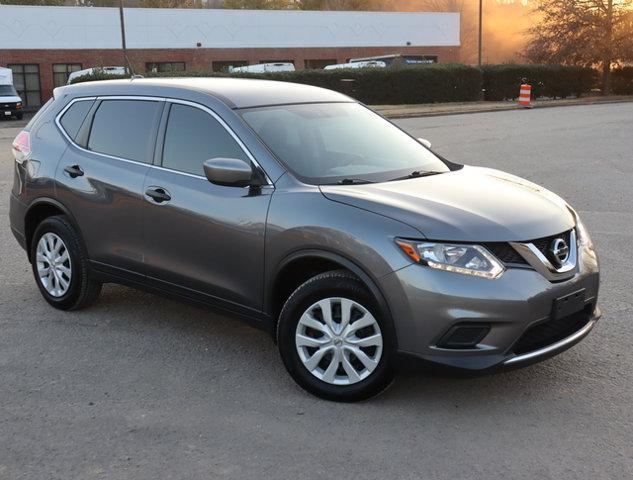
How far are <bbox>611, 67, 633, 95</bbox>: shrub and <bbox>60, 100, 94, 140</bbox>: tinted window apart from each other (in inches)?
1863

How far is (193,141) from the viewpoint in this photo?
4797 mm

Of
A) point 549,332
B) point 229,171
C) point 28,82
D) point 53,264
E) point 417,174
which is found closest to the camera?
point 549,332

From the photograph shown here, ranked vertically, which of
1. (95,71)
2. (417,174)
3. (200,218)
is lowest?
(200,218)

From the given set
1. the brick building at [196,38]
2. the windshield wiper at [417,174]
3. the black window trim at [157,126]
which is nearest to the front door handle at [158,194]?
the black window trim at [157,126]

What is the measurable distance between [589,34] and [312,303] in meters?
46.2

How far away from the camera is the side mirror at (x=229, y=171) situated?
4270 mm

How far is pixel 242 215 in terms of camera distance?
14.3ft

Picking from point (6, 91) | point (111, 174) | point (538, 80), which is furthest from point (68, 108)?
point (538, 80)

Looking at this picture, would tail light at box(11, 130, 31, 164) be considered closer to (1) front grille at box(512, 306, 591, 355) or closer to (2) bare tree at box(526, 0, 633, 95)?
(1) front grille at box(512, 306, 591, 355)

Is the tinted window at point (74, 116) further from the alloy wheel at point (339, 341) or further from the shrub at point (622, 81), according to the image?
the shrub at point (622, 81)

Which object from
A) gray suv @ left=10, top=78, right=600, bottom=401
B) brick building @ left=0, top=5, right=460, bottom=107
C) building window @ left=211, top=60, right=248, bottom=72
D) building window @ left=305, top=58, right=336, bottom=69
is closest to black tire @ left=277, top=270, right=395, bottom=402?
gray suv @ left=10, top=78, right=600, bottom=401

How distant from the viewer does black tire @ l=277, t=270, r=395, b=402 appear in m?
3.87

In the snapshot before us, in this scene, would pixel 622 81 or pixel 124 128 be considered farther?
pixel 622 81

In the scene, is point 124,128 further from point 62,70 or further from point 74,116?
point 62,70
